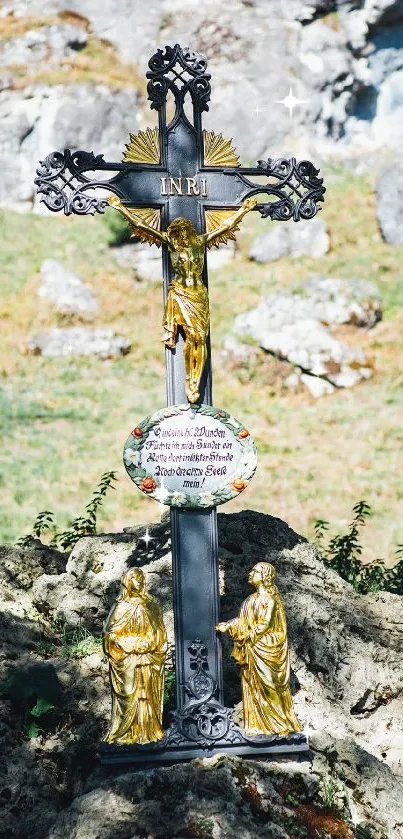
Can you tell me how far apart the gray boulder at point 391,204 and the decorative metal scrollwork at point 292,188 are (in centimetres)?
2120

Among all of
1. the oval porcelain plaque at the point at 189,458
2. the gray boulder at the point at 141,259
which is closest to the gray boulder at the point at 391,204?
the gray boulder at the point at 141,259

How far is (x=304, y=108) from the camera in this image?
32125 mm

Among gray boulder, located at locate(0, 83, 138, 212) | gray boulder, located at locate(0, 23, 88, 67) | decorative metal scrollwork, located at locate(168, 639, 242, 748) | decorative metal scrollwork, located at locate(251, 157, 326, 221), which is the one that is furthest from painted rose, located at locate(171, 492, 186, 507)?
gray boulder, located at locate(0, 23, 88, 67)

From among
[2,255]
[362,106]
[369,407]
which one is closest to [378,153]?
[362,106]

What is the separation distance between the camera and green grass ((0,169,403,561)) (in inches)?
591

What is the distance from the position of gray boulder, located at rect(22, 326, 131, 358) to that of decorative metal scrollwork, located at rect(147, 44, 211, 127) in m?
15.4

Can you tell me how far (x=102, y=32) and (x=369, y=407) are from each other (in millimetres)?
21423

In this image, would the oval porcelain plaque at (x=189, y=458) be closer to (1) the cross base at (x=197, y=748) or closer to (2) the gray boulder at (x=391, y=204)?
(1) the cross base at (x=197, y=748)

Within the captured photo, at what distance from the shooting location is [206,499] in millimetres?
6195

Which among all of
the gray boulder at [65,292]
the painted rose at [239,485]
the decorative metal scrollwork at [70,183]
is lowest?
the painted rose at [239,485]

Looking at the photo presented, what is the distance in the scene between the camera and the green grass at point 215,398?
591 inches

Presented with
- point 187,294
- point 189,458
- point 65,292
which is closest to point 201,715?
point 189,458

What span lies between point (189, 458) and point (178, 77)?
275 cm

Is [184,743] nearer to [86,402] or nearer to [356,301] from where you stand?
[86,402]
